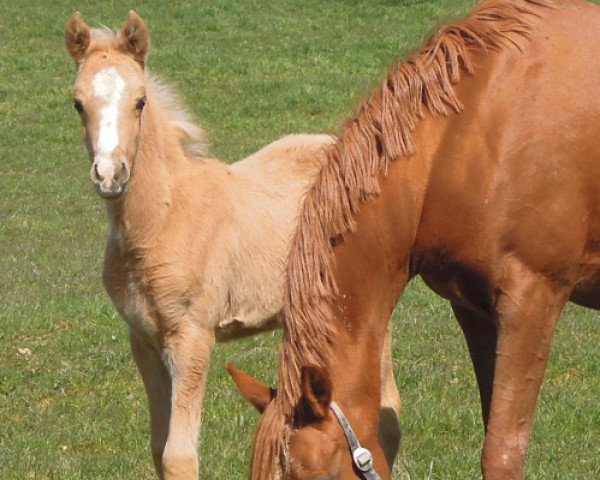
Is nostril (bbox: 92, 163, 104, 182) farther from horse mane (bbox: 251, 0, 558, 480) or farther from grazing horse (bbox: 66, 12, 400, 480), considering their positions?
horse mane (bbox: 251, 0, 558, 480)

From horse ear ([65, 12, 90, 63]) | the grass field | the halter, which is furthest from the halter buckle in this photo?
horse ear ([65, 12, 90, 63])

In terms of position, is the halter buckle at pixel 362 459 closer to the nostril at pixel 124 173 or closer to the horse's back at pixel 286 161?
the nostril at pixel 124 173

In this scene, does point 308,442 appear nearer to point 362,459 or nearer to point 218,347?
point 362,459

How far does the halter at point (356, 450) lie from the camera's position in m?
3.44

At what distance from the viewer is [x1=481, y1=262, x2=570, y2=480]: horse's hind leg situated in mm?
3803

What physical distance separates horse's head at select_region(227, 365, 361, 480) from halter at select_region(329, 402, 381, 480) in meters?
0.01

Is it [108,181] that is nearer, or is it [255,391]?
[255,391]

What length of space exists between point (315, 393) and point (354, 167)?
0.82m

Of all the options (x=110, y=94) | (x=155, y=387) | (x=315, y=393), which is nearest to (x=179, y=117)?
(x=110, y=94)

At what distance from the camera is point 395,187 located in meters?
3.79

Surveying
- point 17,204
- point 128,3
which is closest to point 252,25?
point 128,3

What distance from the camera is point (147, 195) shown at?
5.90 metres

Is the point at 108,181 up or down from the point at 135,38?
down

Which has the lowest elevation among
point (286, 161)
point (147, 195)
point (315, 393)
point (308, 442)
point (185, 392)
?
point (185, 392)
